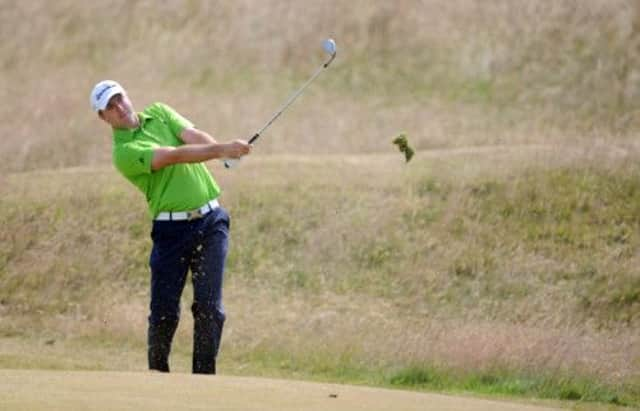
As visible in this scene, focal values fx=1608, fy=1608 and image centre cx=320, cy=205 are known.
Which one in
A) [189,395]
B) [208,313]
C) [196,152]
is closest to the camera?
[189,395]

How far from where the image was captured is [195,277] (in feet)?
32.3

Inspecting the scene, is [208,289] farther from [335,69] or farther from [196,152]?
[335,69]

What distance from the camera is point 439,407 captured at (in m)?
6.98

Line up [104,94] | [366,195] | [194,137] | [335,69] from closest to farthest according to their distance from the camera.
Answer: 1. [104,94]
2. [194,137]
3. [366,195]
4. [335,69]

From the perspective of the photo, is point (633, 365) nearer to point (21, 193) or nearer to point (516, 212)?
point (516, 212)

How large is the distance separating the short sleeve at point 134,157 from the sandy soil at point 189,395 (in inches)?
90.5

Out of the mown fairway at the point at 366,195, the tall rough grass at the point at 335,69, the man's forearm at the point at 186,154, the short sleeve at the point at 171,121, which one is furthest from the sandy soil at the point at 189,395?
the tall rough grass at the point at 335,69

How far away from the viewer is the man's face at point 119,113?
9.80 m

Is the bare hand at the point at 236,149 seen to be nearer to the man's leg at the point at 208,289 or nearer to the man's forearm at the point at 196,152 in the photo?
the man's forearm at the point at 196,152

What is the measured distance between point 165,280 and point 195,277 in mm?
224

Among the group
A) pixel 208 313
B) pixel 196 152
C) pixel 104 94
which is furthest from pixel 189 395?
pixel 104 94

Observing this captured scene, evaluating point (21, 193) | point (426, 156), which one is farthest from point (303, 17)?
point (21, 193)

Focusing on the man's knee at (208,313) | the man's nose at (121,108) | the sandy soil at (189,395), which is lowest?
the sandy soil at (189,395)

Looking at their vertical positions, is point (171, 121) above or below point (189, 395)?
above
